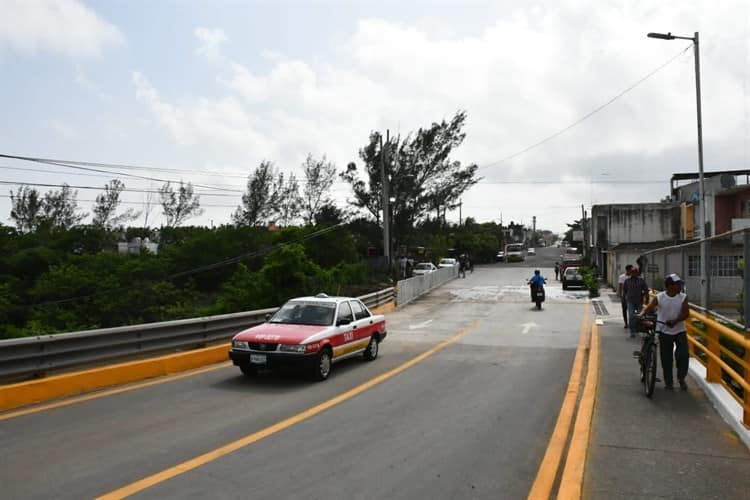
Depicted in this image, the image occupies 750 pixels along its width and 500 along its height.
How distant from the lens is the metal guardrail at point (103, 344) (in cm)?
873

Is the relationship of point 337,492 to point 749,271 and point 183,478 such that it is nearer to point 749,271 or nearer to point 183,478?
point 183,478

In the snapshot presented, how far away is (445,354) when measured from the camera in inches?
547

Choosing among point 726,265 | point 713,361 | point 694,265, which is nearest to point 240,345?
point 713,361

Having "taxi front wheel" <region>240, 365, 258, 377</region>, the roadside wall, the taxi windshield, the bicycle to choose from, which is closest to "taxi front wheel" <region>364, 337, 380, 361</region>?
the taxi windshield

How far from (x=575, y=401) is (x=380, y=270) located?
120 feet

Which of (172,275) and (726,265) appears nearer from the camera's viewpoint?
(726,265)

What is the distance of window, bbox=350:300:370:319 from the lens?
12936 millimetres

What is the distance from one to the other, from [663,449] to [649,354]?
285cm

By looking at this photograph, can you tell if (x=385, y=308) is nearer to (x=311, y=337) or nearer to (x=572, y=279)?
(x=572, y=279)

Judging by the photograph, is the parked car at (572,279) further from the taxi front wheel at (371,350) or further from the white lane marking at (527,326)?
the taxi front wheel at (371,350)

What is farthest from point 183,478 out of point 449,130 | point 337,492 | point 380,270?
point 449,130

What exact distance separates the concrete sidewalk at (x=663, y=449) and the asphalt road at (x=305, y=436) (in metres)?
0.65

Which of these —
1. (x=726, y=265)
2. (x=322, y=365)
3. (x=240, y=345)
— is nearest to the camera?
(x=240, y=345)

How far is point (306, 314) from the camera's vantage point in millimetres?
11836
